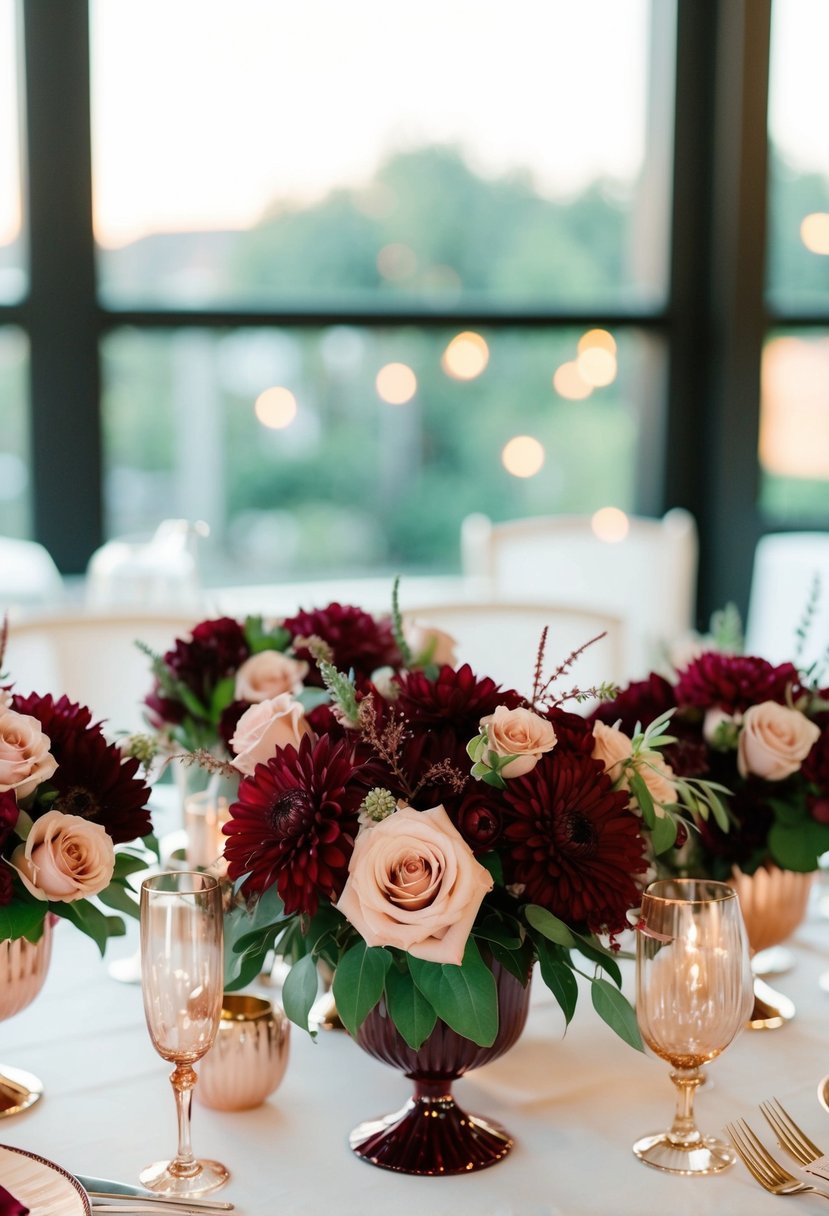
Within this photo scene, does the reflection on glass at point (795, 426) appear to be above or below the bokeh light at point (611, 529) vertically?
above

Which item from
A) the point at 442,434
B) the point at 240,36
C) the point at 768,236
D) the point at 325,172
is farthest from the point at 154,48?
the point at 768,236

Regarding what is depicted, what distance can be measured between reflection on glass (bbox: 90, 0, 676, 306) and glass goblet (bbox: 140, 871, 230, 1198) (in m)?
2.78

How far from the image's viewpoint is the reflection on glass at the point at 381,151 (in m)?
3.54

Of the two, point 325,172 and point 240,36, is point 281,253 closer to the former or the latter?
point 325,172

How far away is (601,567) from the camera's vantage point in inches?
122

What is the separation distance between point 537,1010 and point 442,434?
2.70 metres

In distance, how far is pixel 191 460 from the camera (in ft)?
12.2

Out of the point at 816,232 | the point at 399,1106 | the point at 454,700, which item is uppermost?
the point at 816,232

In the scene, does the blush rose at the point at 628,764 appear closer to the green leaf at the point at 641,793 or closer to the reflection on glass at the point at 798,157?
the green leaf at the point at 641,793

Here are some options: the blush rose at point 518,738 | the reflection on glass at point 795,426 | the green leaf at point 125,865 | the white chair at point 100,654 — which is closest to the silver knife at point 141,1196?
the green leaf at point 125,865

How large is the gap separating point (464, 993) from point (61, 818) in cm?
32

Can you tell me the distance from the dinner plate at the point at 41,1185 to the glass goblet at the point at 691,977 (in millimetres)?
396

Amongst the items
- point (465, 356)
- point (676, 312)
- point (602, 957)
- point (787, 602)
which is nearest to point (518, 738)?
point (602, 957)

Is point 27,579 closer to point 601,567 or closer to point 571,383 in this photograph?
point 601,567
